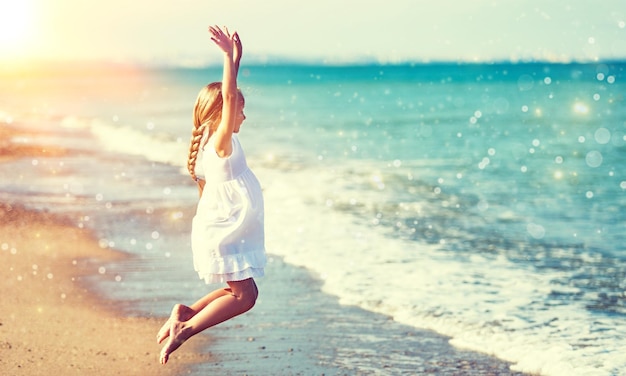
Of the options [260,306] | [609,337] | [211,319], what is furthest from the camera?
[260,306]

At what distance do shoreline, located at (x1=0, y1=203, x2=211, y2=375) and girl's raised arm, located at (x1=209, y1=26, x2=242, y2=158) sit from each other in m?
3.40

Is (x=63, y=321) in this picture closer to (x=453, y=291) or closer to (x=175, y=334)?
(x=175, y=334)

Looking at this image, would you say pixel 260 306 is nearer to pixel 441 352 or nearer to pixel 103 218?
pixel 441 352

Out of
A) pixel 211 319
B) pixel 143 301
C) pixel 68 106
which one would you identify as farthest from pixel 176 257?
pixel 68 106

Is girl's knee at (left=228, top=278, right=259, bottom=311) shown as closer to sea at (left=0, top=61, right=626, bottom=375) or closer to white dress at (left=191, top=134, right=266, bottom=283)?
white dress at (left=191, top=134, right=266, bottom=283)

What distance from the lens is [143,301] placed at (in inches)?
369

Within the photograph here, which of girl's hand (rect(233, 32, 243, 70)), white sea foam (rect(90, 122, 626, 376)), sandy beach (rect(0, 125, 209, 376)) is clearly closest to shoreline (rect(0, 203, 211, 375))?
sandy beach (rect(0, 125, 209, 376))

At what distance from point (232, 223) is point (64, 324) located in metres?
4.50

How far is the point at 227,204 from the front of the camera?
4680 mm

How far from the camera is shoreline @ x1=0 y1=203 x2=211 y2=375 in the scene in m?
7.46

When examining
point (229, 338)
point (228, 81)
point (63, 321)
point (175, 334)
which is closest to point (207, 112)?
point (228, 81)

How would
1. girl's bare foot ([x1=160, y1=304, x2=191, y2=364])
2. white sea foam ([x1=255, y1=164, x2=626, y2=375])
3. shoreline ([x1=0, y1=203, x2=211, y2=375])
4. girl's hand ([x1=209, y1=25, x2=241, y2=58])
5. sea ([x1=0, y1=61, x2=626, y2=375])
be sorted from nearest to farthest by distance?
girl's hand ([x1=209, y1=25, x2=241, y2=58]) → girl's bare foot ([x1=160, y1=304, x2=191, y2=364]) → shoreline ([x1=0, y1=203, x2=211, y2=375]) → white sea foam ([x1=255, y1=164, x2=626, y2=375]) → sea ([x1=0, y1=61, x2=626, y2=375])

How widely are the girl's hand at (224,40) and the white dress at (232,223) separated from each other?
535mm

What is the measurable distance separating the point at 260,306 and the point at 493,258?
4104 millimetres
